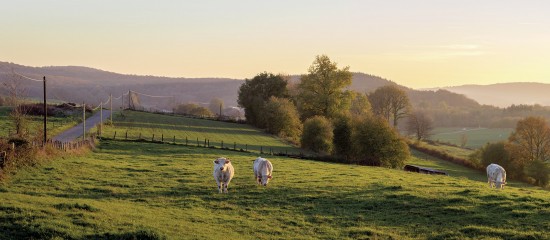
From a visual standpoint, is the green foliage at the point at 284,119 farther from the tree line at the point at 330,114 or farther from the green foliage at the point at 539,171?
the green foliage at the point at 539,171

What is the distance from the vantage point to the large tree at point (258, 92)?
310 ft

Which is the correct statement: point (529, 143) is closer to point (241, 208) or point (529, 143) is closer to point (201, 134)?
point (201, 134)

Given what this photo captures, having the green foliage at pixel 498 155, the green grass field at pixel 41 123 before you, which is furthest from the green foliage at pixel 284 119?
the green grass field at pixel 41 123

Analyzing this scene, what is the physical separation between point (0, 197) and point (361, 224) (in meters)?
14.7

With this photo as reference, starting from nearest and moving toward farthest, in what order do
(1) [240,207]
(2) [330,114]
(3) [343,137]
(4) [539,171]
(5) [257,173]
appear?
(1) [240,207] < (5) [257,173] < (3) [343,137] < (4) [539,171] < (2) [330,114]

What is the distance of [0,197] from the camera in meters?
17.6

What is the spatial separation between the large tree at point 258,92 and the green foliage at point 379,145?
39044 mm

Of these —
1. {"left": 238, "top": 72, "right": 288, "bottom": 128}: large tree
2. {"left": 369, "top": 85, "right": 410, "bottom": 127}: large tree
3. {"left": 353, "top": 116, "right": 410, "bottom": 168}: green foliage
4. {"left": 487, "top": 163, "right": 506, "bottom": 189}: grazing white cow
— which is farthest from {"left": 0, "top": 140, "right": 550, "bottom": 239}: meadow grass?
{"left": 369, "top": 85, "right": 410, "bottom": 127}: large tree

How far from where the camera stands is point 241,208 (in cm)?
2072

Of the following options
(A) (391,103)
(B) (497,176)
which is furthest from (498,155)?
(B) (497,176)

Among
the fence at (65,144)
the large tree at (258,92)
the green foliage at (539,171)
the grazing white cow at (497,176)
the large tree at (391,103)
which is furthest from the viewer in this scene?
the large tree at (391,103)

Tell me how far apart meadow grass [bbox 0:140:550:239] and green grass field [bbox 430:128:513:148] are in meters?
103

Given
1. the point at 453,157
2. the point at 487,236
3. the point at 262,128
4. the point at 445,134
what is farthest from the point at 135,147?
the point at 445,134

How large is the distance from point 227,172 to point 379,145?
32.9m
